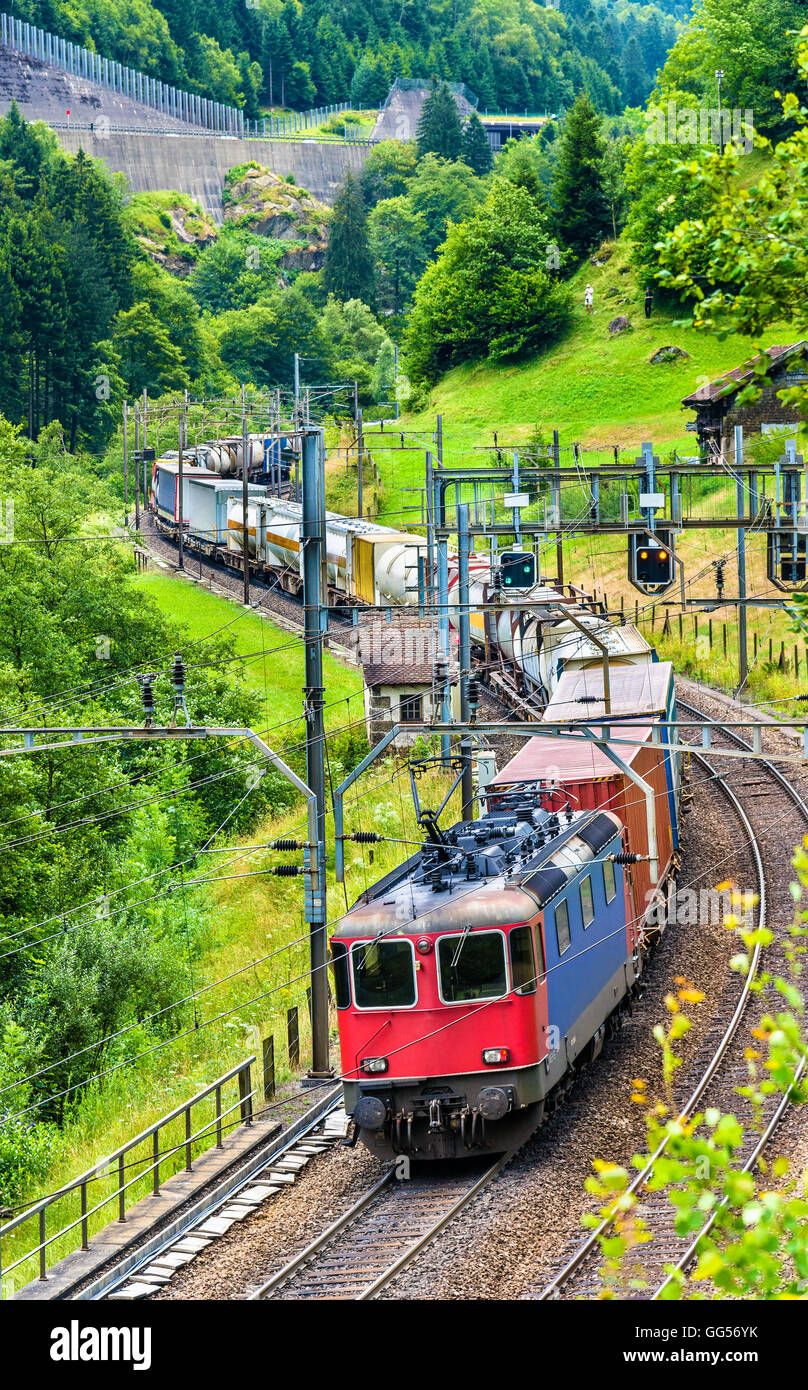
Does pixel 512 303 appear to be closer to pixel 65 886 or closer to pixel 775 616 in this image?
pixel 775 616

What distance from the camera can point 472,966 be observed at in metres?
16.2

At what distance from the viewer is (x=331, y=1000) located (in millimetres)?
24922

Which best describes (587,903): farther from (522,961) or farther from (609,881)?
(522,961)

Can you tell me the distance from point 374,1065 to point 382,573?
31162mm

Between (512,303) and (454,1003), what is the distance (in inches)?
2984

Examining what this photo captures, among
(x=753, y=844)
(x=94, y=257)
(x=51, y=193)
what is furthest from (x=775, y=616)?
(x=51, y=193)

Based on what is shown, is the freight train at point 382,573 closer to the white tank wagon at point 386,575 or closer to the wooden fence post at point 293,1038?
the white tank wagon at point 386,575

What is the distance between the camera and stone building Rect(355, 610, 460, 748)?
127 ft

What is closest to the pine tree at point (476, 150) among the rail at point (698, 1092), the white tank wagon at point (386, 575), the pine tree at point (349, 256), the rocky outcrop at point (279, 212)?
the rocky outcrop at point (279, 212)

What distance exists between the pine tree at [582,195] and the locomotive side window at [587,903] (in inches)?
3186

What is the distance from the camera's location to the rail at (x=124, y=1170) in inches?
587

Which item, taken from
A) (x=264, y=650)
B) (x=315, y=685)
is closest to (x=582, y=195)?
(x=264, y=650)

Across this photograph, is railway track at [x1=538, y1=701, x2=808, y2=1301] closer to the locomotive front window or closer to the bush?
the locomotive front window

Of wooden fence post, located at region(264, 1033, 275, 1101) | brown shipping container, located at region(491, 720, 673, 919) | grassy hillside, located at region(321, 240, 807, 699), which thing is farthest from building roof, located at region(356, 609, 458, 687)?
wooden fence post, located at region(264, 1033, 275, 1101)
